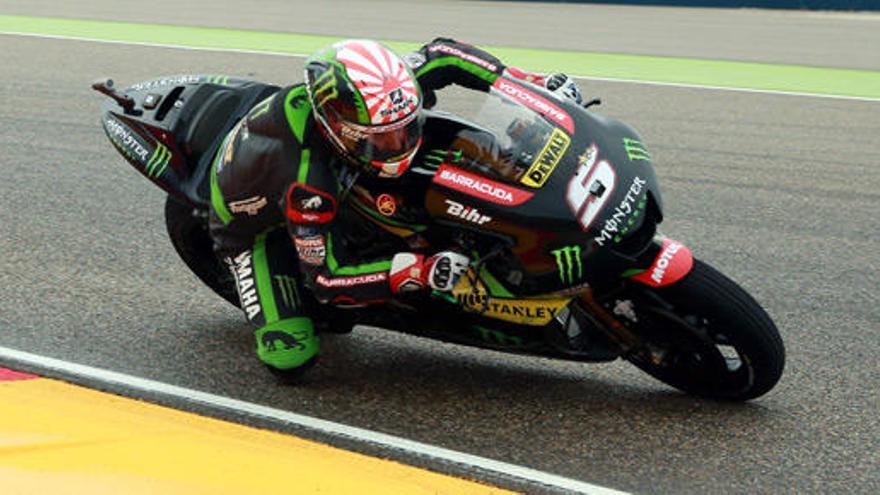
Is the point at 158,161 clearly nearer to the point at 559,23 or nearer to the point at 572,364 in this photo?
the point at 572,364

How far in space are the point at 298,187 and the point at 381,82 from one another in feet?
1.67

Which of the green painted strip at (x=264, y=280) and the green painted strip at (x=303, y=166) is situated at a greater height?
the green painted strip at (x=303, y=166)

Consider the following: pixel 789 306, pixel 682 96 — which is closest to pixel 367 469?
pixel 789 306

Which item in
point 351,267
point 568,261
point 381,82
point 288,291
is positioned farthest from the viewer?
point 288,291

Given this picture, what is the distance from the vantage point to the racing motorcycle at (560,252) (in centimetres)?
449

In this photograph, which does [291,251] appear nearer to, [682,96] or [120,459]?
[120,459]

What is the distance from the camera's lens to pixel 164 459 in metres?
4.23

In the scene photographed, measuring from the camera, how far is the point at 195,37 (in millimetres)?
15867

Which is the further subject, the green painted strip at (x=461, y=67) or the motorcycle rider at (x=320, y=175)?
the green painted strip at (x=461, y=67)

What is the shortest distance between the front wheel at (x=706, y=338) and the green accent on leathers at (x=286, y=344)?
1234mm

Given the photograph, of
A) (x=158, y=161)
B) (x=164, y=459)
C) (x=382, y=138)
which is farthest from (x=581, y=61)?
(x=164, y=459)

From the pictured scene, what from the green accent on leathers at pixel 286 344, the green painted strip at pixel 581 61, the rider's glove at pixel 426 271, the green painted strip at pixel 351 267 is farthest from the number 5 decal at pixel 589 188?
the green painted strip at pixel 581 61

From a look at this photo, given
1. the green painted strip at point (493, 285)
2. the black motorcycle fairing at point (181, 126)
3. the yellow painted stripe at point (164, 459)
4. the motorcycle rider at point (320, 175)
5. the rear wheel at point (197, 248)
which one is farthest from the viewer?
the rear wheel at point (197, 248)

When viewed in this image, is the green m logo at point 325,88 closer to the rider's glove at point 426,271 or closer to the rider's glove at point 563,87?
the rider's glove at point 426,271
